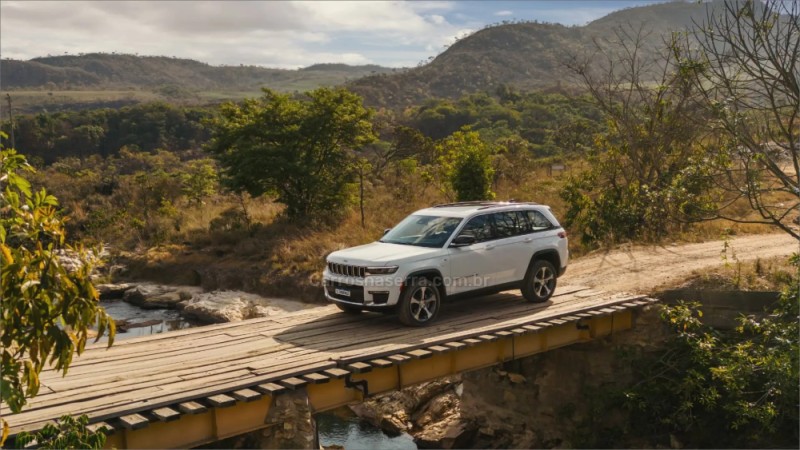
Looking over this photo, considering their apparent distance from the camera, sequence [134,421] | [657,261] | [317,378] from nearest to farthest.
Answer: [134,421] < [317,378] < [657,261]

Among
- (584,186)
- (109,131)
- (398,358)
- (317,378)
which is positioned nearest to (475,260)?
(398,358)

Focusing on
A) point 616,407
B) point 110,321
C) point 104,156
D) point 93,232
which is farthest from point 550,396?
point 104,156

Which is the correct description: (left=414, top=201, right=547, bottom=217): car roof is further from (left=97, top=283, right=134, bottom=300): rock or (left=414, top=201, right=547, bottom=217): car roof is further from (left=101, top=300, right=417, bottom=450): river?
(left=97, top=283, right=134, bottom=300): rock

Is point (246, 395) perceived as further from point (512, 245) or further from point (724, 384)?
point (724, 384)

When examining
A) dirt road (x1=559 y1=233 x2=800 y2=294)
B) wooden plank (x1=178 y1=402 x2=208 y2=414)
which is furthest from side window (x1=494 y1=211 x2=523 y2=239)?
wooden plank (x1=178 y1=402 x2=208 y2=414)

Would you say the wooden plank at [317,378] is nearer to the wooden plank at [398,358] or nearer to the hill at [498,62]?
the wooden plank at [398,358]

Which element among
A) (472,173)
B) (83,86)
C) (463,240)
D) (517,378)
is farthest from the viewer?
(83,86)

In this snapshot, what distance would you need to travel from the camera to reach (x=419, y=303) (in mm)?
11273

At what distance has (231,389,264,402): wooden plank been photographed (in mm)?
8250

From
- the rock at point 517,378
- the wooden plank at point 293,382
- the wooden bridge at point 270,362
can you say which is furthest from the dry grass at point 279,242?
the wooden plank at point 293,382

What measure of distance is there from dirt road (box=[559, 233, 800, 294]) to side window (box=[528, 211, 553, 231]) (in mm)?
2702

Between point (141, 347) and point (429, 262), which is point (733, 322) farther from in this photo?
point (141, 347)

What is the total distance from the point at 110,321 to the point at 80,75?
192 meters

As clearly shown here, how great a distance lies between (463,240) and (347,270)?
1.99m
